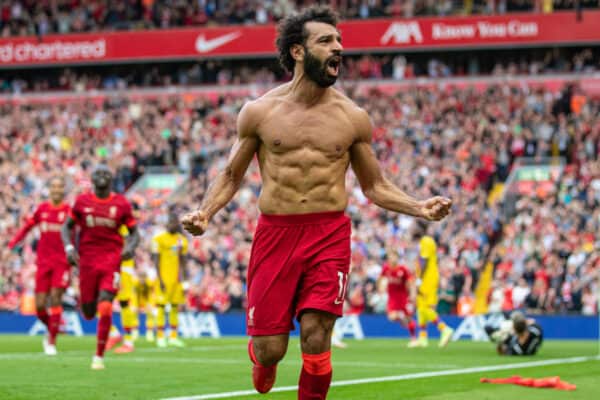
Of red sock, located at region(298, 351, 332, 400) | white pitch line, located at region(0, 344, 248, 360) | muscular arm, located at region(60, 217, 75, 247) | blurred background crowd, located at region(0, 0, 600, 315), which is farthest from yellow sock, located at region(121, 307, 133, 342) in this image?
red sock, located at region(298, 351, 332, 400)

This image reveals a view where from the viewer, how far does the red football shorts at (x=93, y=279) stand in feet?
52.3

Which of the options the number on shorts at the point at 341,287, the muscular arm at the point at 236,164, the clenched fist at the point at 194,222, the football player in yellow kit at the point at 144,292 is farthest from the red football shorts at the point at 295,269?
the football player in yellow kit at the point at 144,292

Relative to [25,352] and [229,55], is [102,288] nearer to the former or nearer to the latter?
[25,352]

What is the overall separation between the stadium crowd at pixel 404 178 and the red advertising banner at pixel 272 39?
2.61 metres

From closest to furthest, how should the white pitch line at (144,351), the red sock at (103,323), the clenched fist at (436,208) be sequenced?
the clenched fist at (436,208) → the red sock at (103,323) → the white pitch line at (144,351)

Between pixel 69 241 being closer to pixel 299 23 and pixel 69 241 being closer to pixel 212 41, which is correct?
pixel 299 23

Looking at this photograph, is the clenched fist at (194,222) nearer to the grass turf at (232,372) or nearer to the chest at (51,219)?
the grass turf at (232,372)

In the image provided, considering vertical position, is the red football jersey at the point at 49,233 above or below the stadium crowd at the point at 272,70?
above

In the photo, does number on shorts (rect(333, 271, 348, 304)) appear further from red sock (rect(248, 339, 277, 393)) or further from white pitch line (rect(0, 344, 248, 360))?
white pitch line (rect(0, 344, 248, 360))

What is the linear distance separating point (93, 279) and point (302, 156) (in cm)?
786

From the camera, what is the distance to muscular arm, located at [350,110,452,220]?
29.4ft

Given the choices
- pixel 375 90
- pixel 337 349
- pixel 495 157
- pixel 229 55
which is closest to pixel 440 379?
pixel 337 349

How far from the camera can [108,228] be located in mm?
16266

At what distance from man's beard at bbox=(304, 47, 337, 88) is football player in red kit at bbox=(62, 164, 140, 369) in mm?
7445
